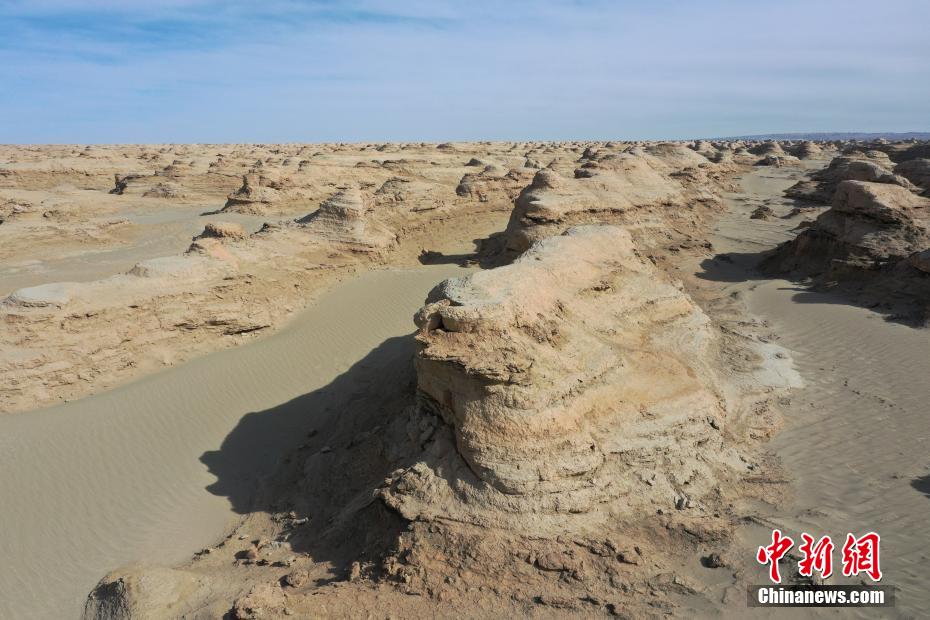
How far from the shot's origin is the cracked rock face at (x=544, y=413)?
16.3ft

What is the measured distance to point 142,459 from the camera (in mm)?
7750

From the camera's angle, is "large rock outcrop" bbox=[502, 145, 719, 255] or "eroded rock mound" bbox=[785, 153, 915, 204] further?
"eroded rock mound" bbox=[785, 153, 915, 204]

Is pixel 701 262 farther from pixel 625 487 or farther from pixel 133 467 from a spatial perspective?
pixel 133 467

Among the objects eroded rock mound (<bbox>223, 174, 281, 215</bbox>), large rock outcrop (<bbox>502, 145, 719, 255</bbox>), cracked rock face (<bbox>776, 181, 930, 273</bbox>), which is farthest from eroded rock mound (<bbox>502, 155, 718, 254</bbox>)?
eroded rock mound (<bbox>223, 174, 281, 215</bbox>)

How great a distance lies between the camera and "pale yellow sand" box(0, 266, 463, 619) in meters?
6.10

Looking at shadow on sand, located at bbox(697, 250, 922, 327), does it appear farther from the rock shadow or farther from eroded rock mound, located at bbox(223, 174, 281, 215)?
eroded rock mound, located at bbox(223, 174, 281, 215)

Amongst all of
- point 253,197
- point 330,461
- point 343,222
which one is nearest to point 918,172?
point 343,222

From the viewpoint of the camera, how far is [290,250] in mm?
12992

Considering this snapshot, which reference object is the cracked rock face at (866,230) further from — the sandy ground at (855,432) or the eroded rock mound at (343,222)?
the eroded rock mound at (343,222)

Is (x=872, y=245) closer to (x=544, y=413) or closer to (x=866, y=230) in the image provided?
(x=866, y=230)
